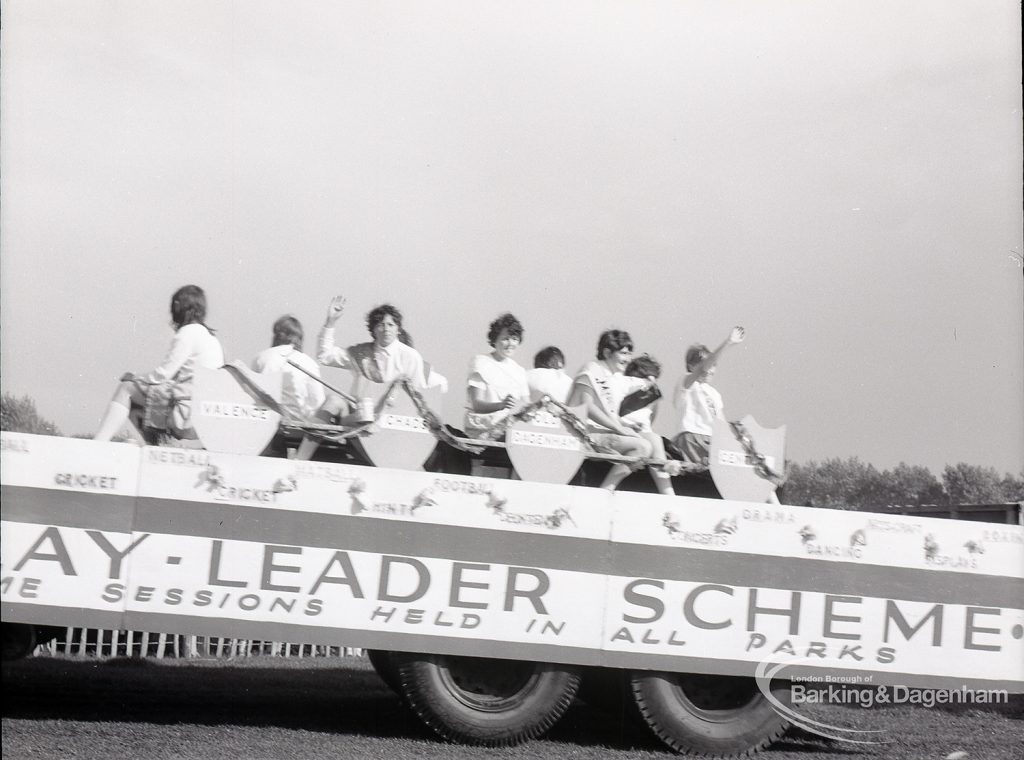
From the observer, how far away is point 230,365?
5762mm

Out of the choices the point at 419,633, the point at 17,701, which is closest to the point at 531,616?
the point at 419,633

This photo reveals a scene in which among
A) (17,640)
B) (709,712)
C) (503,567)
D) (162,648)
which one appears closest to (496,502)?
(503,567)

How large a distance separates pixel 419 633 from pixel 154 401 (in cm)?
192

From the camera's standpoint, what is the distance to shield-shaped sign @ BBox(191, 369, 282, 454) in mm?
5676

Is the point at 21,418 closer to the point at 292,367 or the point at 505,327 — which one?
the point at 292,367

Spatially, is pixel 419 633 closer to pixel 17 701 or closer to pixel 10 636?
pixel 10 636

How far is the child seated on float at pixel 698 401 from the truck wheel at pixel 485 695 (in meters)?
1.56

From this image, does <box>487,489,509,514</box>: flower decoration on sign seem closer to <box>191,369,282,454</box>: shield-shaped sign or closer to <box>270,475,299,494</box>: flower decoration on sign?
<box>270,475,299,494</box>: flower decoration on sign

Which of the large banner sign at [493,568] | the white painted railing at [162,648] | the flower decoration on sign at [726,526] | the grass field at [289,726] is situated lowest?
the white painted railing at [162,648]

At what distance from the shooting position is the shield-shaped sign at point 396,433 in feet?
19.3

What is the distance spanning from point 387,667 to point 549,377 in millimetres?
2055

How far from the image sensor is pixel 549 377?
22.1ft

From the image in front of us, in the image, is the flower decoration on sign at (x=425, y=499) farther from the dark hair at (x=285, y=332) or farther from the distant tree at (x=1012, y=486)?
the distant tree at (x=1012, y=486)

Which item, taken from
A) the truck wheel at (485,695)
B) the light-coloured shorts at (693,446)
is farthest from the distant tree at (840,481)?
the truck wheel at (485,695)
